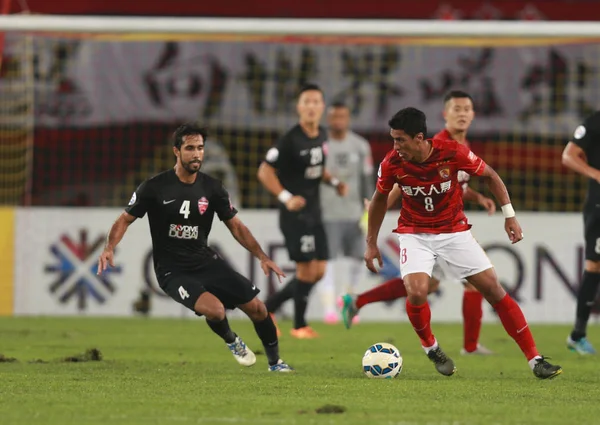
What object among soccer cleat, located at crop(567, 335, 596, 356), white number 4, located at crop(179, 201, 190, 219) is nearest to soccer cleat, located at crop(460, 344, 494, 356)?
soccer cleat, located at crop(567, 335, 596, 356)

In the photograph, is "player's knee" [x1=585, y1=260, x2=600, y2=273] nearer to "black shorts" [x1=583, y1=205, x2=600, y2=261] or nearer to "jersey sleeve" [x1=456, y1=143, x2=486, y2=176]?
"black shorts" [x1=583, y1=205, x2=600, y2=261]

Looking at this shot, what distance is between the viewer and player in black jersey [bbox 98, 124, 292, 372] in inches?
317

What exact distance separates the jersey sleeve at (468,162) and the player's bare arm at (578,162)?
2.17 metres

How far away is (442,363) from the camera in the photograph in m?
7.77

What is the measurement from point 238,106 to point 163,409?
376 inches

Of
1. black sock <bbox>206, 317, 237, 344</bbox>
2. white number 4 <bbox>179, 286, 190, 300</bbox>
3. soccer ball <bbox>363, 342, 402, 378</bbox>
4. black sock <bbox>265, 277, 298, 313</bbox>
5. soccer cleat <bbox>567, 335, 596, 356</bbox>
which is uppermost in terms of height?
white number 4 <bbox>179, 286, 190, 300</bbox>

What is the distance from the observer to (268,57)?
15.4 meters

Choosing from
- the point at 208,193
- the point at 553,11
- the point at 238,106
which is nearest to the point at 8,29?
the point at 208,193

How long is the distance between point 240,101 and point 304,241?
15.2ft

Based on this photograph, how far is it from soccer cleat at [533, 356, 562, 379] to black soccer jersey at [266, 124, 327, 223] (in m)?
4.10

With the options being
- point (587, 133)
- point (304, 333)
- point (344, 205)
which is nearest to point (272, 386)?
point (587, 133)

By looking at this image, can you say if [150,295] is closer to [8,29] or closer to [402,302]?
[402,302]

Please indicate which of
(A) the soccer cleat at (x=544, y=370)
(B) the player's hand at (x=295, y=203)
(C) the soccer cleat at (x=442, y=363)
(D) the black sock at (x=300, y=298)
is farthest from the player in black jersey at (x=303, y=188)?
(A) the soccer cleat at (x=544, y=370)

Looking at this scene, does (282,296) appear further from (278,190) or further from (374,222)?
(374,222)
